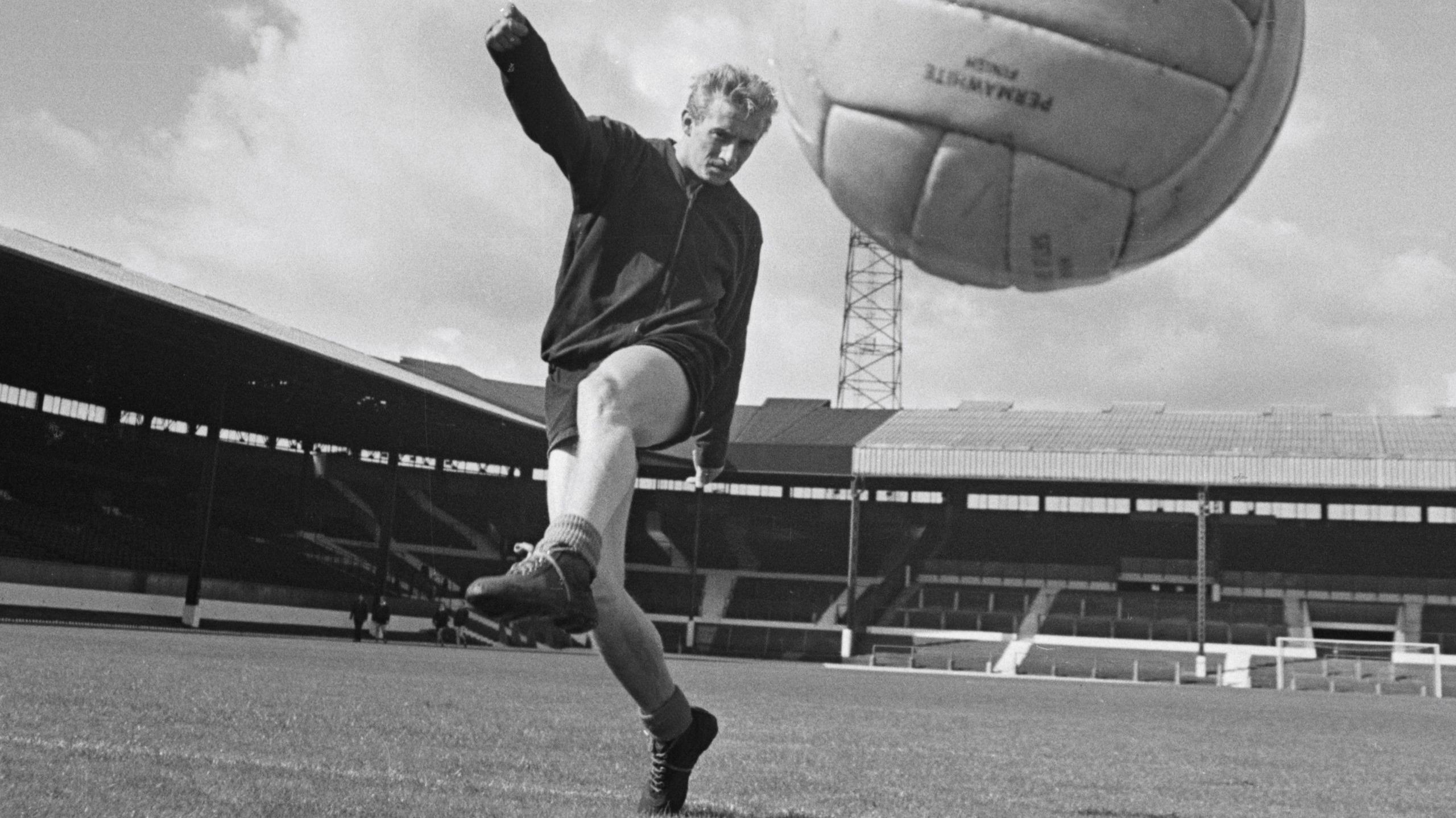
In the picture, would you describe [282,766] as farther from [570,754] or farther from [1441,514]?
[1441,514]

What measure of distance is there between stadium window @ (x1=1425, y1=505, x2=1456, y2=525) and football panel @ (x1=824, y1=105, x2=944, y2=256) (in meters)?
43.2

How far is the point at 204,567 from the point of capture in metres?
33.5

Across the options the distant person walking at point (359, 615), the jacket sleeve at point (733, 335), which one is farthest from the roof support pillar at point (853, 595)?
the jacket sleeve at point (733, 335)

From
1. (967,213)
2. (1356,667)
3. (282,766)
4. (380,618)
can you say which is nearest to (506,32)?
(967,213)

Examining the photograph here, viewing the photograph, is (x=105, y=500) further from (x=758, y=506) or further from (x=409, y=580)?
(x=758, y=506)

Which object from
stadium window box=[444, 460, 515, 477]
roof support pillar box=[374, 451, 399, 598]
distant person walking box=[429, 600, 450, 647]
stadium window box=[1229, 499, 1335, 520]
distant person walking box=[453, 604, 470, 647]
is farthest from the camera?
stadium window box=[444, 460, 515, 477]

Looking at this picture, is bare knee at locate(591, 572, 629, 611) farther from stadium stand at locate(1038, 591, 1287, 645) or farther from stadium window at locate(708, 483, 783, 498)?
stadium window at locate(708, 483, 783, 498)

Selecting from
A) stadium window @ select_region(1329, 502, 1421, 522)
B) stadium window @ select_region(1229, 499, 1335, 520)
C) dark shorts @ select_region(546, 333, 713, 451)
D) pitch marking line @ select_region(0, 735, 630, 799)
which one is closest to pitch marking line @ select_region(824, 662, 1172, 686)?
stadium window @ select_region(1229, 499, 1335, 520)

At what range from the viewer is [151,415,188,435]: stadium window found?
1594 inches

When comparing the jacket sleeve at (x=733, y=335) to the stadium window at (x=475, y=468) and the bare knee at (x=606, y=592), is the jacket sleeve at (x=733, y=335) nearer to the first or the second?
the bare knee at (x=606, y=592)

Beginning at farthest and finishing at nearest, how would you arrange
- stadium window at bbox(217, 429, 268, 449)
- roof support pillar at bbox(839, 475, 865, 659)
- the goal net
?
stadium window at bbox(217, 429, 268, 449)
roof support pillar at bbox(839, 475, 865, 659)
the goal net

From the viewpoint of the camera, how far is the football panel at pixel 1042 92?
318 cm

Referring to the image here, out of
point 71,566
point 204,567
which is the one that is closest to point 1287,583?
point 204,567

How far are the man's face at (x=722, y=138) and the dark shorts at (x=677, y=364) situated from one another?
471 mm
